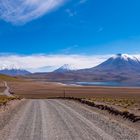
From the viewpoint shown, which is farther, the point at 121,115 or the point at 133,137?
the point at 121,115

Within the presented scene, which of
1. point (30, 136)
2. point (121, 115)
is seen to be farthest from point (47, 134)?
point (121, 115)

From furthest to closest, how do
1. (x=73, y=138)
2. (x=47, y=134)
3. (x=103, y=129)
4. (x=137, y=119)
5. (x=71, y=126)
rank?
(x=137, y=119) → (x=71, y=126) → (x=103, y=129) → (x=47, y=134) → (x=73, y=138)

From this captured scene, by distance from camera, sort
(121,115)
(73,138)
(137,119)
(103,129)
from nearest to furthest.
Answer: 1. (73,138)
2. (103,129)
3. (137,119)
4. (121,115)

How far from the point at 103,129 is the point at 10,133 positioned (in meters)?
5.44

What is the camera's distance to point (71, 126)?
2164cm

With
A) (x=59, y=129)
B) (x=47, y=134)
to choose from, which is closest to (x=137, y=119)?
(x=59, y=129)

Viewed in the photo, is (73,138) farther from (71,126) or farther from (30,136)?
(71,126)

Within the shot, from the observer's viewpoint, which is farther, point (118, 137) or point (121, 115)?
point (121, 115)

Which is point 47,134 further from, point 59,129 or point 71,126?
point 71,126

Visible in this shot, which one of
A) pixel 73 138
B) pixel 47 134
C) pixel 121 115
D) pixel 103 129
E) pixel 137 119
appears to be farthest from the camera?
pixel 121 115

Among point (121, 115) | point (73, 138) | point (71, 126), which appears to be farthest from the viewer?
point (121, 115)

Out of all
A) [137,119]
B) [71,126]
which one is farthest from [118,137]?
[137,119]

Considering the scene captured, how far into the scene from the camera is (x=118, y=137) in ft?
55.5

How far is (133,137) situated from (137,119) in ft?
26.0
